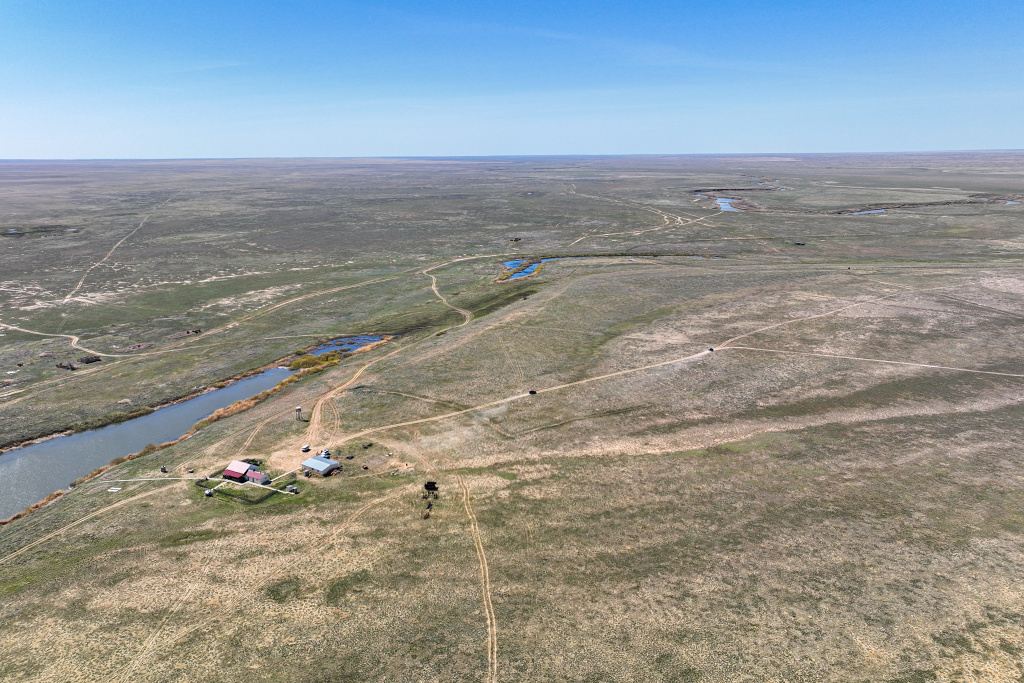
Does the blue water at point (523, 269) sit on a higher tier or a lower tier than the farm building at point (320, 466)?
higher

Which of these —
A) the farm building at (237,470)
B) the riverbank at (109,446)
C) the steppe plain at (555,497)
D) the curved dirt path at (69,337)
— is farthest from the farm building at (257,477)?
the curved dirt path at (69,337)

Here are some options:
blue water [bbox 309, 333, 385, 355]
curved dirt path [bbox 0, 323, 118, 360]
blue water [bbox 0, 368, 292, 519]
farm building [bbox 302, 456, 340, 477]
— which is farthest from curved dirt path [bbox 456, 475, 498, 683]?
curved dirt path [bbox 0, 323, 118, 360]

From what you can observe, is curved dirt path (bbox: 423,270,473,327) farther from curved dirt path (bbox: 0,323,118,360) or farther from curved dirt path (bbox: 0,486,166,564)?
curved dirt path (bbox: 0,486,166,564)

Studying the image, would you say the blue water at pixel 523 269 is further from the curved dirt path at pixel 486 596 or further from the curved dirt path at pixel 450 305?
the curved dirt path at pixel 486 596

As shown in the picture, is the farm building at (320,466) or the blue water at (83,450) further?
the blue water at (83,450)

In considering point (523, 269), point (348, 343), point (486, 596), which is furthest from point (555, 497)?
point (523, 269)

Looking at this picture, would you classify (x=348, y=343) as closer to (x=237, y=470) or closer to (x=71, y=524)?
(x=237, y=470)

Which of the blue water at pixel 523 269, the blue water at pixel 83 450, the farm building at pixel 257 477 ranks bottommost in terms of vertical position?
the blue water at pixel 83 450

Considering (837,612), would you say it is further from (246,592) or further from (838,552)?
(246,592)
